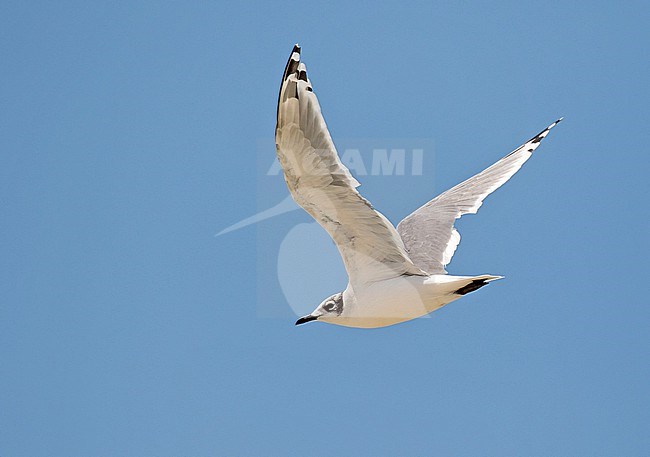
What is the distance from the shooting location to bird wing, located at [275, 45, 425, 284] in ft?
11.6

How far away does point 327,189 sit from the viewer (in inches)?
147

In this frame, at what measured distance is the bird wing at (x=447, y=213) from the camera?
4922 millimetres

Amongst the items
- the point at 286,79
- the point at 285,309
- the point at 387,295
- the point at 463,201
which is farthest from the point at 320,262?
the point at 286,79

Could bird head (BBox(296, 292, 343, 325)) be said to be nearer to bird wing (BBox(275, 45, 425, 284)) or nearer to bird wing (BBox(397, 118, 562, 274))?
bird wing (BBox(275, 45, 425, 284))

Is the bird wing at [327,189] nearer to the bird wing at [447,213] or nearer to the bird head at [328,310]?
the bird head at [328,310]

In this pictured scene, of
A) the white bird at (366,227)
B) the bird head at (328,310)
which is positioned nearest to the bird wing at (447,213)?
the white bird at (366,227)

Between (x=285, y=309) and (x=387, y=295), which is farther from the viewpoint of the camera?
(x=285, y=309)

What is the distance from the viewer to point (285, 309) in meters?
4.77

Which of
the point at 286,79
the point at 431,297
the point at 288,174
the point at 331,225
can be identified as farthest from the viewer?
the point at 431,297

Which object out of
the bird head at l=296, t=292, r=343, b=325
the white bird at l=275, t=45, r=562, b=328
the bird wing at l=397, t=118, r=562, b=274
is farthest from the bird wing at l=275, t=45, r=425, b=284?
the bird wing at l=397, t=118, r=562, b=274

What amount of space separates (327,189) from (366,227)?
34cm

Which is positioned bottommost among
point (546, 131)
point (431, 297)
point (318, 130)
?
point (431, 297)

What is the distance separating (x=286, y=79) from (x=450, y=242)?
189cm

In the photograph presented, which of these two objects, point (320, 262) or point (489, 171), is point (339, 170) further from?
point (489, 171)
